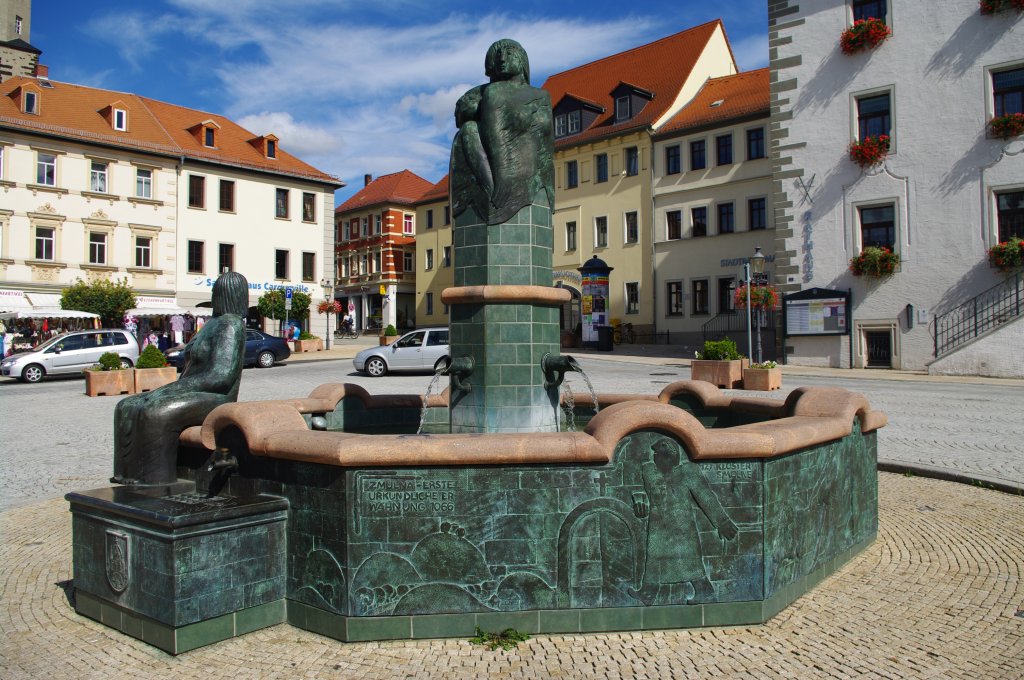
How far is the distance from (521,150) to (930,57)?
24342 millimetres

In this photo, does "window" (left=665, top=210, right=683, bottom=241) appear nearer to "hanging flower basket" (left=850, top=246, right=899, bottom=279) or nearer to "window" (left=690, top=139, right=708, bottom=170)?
"window" (left=690, top=139, right=708, bottom=170)

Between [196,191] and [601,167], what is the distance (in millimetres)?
21910

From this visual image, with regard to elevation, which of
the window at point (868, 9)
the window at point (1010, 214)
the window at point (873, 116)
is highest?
the window at point (868, 9)

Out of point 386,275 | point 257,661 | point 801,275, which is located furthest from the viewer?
point 386,275

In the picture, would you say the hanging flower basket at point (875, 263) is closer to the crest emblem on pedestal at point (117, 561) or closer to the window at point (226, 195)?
the crest emblem on pedestal at point (117, 561)

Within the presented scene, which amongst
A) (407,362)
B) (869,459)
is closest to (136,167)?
(407,362)

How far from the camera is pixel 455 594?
4.46 meters

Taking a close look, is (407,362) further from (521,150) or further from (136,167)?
(136,167)

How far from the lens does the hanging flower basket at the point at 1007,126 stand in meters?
24.0

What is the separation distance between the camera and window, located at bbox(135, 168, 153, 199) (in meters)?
40.3

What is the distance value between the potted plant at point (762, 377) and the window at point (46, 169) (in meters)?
34.2

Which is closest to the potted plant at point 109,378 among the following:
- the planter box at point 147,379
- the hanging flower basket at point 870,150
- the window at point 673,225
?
the planter box at point 147,379

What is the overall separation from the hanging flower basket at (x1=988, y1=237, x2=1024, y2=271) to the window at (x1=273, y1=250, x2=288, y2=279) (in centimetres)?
3527

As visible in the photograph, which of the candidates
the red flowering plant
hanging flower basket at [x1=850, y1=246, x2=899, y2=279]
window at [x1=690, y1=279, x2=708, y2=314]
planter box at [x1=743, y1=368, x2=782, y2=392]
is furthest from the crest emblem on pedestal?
window at [x1=690, y1=279, x2=708, y2=314]
